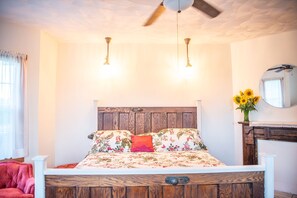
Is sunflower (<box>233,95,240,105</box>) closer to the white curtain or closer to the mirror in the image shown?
the mirror

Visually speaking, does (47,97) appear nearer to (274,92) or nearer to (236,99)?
(236,99)

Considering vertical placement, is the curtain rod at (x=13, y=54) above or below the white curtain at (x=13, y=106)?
above

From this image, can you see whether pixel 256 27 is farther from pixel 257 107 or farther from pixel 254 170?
pixel 254 170

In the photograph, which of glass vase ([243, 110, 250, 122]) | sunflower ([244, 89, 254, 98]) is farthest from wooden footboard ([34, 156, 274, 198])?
sunflower ([244, 89, 254, 98])

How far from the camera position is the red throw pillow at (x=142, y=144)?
2906 mm

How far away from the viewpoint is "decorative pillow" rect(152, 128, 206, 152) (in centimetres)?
297

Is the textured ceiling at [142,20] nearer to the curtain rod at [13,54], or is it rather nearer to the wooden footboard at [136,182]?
the curtain rod at [13,54]

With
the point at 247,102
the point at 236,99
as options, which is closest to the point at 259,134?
the point at 247,102

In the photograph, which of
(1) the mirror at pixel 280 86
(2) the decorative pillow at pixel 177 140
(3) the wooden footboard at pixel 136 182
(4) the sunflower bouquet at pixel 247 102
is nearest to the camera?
(3) the wooden footboard at pixel 136 182

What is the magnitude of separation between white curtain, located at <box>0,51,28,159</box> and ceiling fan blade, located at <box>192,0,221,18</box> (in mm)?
2378

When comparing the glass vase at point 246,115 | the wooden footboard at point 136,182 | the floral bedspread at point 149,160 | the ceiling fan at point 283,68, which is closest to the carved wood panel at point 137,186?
the wooden footboard at point 136,182

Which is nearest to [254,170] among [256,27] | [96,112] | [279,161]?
[279,161]

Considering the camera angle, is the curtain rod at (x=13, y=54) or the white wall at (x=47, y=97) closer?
the curtain rod at (x=13, y=54)

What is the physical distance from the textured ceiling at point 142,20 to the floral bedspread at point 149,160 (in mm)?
1708
